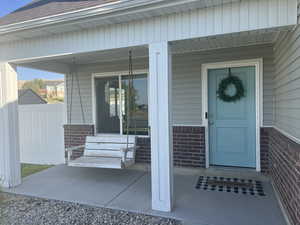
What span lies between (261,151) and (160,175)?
7.32 feet

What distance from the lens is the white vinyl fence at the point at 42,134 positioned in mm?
5727

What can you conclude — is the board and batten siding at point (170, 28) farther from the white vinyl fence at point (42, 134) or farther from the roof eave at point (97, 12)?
the white vinyl fence at point (42, 134)

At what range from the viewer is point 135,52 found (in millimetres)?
4242

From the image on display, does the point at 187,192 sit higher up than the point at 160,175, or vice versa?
the point at 160,175

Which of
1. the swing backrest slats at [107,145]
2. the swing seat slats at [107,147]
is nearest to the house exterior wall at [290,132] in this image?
the swing seat slats at [107,147]

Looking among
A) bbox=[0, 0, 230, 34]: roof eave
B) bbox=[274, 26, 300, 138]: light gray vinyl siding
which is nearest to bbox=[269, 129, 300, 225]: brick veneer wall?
bbox=[274, 26, 300, 138]: light gray vinyl siding

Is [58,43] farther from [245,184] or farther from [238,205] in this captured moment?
[245,184]

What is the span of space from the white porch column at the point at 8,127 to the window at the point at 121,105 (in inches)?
71.2

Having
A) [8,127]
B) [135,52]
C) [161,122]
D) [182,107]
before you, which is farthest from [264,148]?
[8,127]

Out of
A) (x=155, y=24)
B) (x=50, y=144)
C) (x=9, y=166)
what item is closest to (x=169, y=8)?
(x=155, y=24)

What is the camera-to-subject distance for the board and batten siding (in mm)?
2354

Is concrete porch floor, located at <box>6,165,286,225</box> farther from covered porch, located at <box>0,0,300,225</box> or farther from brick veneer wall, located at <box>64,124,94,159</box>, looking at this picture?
brick veneer wall, located at <box>64,124,94,159</box>

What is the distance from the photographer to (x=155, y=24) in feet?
9.18

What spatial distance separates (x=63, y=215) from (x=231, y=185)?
265 centimetres
